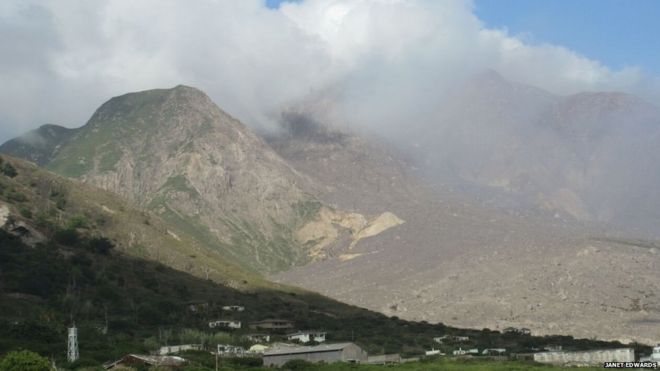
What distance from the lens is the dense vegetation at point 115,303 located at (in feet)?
307

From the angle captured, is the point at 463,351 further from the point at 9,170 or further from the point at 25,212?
the point at 9,170

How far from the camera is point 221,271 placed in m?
166

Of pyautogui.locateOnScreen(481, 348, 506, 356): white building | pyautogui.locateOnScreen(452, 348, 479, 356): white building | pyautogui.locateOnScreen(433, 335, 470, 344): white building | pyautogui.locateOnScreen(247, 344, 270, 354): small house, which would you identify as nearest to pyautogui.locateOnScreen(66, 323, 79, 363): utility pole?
pyautogui.locateOnScreen(247, 344, 270, 354): small house

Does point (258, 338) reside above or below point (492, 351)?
above

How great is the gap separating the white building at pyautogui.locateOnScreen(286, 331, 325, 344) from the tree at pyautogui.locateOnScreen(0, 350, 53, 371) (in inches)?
2328

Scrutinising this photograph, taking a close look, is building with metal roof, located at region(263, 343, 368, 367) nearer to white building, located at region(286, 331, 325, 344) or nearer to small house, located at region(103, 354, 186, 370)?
small house, located at region(103, 354, 186, 370)

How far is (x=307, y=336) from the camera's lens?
114625 mm

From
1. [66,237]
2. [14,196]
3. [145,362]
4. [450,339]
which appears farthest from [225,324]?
[145,362]

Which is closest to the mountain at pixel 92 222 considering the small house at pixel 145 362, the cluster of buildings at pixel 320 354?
the cluster of buildings at pixel 320 354

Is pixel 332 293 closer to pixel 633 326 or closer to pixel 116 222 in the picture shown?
pixel 116 222

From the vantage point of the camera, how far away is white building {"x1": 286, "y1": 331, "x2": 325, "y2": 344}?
4444 inches

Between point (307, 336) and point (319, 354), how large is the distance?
112 ft

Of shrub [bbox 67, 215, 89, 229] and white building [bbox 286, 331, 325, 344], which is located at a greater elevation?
shrub [bbox 67, 215, 89, 229]

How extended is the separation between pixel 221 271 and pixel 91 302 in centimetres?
5016
